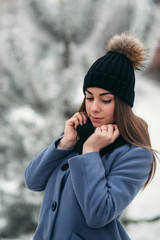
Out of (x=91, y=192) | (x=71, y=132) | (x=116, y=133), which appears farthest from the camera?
(x=71, y=132)

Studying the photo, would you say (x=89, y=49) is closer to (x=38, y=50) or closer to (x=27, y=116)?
(x=38, y=50)

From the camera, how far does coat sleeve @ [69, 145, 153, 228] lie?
2.67 feet

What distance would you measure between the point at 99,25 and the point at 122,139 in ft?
3.15

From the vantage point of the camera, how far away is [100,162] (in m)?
0.88

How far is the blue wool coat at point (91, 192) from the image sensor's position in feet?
2.70

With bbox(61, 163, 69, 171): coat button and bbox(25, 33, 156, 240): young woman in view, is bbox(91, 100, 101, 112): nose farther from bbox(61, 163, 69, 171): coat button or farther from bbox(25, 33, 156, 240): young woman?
bbox(61, 163, 69, 171): coat button

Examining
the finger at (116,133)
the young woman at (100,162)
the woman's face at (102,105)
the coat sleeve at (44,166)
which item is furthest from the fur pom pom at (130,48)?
the coat sleeve at (44,166)

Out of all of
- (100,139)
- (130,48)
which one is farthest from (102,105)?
(130,48)

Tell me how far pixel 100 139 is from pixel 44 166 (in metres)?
0.28

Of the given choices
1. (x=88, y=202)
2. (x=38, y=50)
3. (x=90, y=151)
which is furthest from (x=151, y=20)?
(x=88, y=202)

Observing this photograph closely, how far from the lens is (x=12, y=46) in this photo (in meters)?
1.54

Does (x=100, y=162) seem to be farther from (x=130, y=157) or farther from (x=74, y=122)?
(x=74, y=122)

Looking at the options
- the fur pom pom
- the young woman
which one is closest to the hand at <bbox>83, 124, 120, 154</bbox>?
→ the young woman

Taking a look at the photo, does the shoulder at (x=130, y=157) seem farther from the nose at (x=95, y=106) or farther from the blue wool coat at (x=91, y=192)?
the nose at (x=95, y=106)
